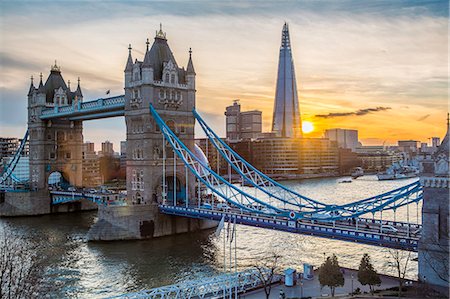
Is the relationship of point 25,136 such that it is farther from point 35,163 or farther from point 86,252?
point 86,252

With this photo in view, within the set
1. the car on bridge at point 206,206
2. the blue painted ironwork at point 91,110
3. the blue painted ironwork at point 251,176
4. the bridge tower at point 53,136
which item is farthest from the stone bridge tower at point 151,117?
the bridge tower at point 53,136

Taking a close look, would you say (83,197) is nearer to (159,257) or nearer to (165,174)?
(165,174)

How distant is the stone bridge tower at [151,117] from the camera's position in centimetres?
5603

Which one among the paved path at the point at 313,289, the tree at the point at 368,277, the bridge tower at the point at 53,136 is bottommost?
the paved path at the point at 313,289

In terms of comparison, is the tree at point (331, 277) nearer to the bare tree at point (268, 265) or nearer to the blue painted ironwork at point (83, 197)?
the bare tree at point (268, 265)

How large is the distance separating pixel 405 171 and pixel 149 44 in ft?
523

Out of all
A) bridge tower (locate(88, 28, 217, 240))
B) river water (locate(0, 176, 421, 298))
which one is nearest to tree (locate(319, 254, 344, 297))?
river water (locate(0, 176, 421, 298))

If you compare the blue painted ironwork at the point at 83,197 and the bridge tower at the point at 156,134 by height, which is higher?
the bridge tower at the point at 156,134

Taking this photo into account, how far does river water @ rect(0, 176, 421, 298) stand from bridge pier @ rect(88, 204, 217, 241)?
1025mm

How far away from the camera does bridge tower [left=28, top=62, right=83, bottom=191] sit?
259 feet

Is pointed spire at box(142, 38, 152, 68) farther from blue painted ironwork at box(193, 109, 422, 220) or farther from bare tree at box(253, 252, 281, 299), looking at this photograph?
bare tree at box(253, 252, 281, 299)

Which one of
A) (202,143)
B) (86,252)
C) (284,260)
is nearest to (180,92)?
(86,252)

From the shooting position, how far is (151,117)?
56.0 metres

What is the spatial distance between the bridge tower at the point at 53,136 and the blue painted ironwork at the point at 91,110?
168 cm
